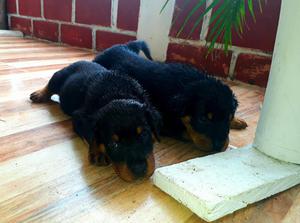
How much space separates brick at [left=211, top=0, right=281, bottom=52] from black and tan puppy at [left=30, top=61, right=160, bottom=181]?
1.05 m

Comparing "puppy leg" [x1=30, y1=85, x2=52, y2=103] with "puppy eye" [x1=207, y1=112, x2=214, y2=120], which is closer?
"puppy eye" [x1=207, y1=112, x2=214, y2=120]

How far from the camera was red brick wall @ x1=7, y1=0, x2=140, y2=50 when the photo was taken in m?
2.58

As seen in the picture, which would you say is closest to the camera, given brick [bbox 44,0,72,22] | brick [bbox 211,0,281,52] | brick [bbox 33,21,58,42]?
brick [bbox 211,0,281,52]

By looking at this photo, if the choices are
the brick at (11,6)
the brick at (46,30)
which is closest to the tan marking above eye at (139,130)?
the brick at (46,30)

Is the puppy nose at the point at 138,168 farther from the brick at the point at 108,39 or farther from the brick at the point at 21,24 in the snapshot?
the brick at the point at 21,24

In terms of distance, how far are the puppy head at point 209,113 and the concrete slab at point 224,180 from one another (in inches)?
2.6

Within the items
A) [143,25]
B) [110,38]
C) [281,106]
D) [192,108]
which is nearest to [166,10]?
[143,25]

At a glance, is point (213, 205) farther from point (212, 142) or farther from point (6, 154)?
point (6, 154)

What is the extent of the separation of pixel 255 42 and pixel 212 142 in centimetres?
107

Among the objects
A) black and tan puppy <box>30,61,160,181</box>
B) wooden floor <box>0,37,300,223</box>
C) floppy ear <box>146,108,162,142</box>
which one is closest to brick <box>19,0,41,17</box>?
wooden floor <box>0,37,300,223</box>

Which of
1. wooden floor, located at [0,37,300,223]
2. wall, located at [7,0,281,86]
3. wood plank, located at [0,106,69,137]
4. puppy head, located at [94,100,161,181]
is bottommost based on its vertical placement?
wooden floor, located at [0,37,300,223]

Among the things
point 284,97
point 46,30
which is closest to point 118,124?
point 284,97

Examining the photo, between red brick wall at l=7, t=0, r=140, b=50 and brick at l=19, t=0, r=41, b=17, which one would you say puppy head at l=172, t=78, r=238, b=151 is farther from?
brick at l=19, t=0, r=41, b=17

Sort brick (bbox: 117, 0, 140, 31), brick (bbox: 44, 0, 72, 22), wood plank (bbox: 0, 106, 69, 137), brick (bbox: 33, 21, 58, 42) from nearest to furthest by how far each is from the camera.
A: 1. wood plank (bbox: 0, 106, 69, 137)
2. brick (bbox: 117, 0, 140, 31)
3. brick (bbox: 44, 0, 72, 22)
4. brick (bbox: 33, 21, 58, 42)
